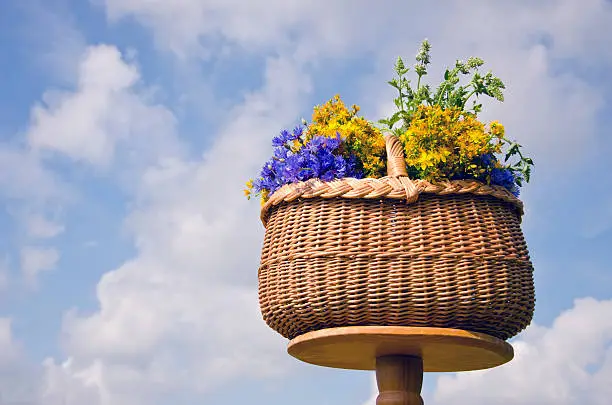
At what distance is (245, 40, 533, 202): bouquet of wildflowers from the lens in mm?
3244

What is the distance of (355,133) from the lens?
3387mm

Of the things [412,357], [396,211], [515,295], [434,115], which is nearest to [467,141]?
[434,115]

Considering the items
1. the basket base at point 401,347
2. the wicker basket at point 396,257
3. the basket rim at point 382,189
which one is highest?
the basket rim at point 382,189

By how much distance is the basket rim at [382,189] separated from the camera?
3100 millimetres

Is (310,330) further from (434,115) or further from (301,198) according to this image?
(434,115)

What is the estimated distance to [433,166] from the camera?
320cm

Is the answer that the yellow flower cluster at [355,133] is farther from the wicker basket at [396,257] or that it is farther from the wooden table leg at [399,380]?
the wooden table leg at [399,380]

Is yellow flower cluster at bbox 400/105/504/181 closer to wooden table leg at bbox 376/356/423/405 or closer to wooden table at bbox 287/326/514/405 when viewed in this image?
wooden table at bbox 287/326/514/405

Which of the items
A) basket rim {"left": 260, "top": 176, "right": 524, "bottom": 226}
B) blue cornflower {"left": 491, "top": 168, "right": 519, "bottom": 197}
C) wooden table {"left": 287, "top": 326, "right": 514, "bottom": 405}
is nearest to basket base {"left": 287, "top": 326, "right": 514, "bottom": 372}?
wooden table {"left": 287, "top": 326, "right": 514, "bottom": 405}

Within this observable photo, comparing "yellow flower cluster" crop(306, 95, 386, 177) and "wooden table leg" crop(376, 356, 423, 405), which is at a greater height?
"yellow flower cluster" crop(306, 95, 386, 177)

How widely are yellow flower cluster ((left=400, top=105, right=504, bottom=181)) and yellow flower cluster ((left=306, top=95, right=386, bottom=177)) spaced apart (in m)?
0.13

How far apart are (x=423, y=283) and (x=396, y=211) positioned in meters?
0.29

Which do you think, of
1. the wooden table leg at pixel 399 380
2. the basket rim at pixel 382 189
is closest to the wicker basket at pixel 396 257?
the basket rim at pixel 382 189

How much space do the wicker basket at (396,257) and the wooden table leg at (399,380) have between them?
347mm
